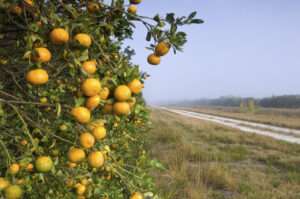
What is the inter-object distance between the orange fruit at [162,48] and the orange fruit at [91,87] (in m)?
0.46

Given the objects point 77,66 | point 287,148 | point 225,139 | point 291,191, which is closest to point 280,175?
point 291,191

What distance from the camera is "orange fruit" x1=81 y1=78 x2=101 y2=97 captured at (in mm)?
916

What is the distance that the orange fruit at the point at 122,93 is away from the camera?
98 centimetres

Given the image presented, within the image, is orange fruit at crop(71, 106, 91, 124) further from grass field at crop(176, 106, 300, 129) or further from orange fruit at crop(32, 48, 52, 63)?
grass field at crop(176, 106, 300, 129)

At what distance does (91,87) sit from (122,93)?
0.44 ft

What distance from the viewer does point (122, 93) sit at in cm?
98

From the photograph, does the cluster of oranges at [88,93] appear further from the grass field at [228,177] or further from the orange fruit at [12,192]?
the grass field at [228,177]

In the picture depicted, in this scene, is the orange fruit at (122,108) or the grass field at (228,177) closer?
the orange fruit at (122,108)

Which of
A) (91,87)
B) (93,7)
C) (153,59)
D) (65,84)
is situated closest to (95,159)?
(91,87)

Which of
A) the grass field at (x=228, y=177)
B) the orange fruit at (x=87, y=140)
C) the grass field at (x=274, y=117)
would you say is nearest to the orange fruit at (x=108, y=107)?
the orange fruit at (x=87, y=140)

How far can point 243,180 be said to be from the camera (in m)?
5.40

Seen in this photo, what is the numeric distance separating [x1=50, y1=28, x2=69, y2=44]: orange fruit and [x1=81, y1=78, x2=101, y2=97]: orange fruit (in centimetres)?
22

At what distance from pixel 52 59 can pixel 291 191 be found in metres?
5.51

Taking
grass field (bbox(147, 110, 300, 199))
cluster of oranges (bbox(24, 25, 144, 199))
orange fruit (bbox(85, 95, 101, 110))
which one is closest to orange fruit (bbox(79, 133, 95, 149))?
cluster of oranges (bbox(24, 25, 144, 199))
